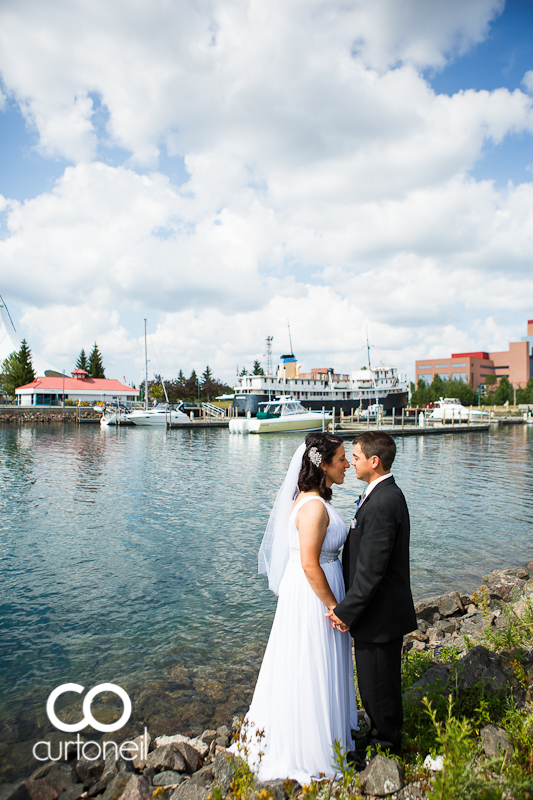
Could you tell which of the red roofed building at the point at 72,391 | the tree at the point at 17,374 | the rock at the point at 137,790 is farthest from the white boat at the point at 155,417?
the rock at the point at 137,790

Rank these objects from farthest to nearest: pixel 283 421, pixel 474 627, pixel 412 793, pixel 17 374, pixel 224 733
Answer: pixel 17 374 < pixel 283 421 < pixel 474 627 < pixel 224 733 < pixel 412 793

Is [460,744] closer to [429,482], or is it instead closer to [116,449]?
[429,482]

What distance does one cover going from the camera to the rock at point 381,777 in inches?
108

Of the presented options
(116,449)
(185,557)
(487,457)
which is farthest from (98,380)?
(185,557)

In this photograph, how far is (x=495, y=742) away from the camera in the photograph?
9.67ft

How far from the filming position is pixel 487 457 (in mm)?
29000

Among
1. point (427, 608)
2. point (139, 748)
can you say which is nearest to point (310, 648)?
point (139, 748)

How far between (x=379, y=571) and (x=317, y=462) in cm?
76

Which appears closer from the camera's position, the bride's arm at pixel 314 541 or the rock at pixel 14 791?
the bride's arm at pixel 314 541

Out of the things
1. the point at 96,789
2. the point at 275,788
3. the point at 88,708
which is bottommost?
the point at 88,708

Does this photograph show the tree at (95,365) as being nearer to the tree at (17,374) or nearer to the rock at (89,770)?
the tree at (17,374)

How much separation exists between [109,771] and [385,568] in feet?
9.90

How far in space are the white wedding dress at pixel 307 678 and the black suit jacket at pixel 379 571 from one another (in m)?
0.16

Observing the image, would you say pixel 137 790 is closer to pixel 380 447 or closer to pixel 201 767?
pixel 201 767
